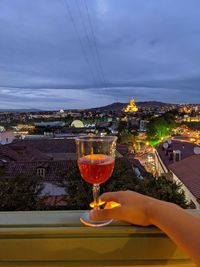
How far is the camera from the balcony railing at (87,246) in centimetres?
110

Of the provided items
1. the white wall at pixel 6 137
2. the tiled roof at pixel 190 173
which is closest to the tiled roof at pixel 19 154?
the tiled roof at pixel 190 173

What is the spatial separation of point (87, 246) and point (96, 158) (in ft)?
0.93

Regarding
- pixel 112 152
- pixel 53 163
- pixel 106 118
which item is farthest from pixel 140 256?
pixel 106 118

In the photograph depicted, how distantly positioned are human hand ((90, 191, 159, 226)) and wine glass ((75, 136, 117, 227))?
7 cm

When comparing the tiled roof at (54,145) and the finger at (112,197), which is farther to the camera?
the tiled roof at (54,145)

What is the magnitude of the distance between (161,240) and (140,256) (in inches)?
3.2

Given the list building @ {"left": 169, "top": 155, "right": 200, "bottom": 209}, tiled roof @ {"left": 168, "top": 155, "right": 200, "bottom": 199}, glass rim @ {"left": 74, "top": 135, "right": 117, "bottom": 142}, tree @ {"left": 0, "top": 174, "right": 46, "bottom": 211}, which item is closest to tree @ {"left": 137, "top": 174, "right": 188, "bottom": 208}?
tree @ {"left": 0, "top": 174, "right": 46, "bottom": 211}

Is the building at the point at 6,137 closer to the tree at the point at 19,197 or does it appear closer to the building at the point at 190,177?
the building at the point at 190,177

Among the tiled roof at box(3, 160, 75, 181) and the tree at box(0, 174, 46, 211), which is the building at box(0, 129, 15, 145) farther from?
the tree at box(0, 174, 46, 211)

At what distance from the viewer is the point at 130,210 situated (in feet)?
3.63

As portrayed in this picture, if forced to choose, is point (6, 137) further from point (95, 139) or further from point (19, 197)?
point (95, 139)

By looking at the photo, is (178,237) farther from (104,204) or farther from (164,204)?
(104,204)

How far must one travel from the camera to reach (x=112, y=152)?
4.22 ft

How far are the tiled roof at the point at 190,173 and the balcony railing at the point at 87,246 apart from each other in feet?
33.3
